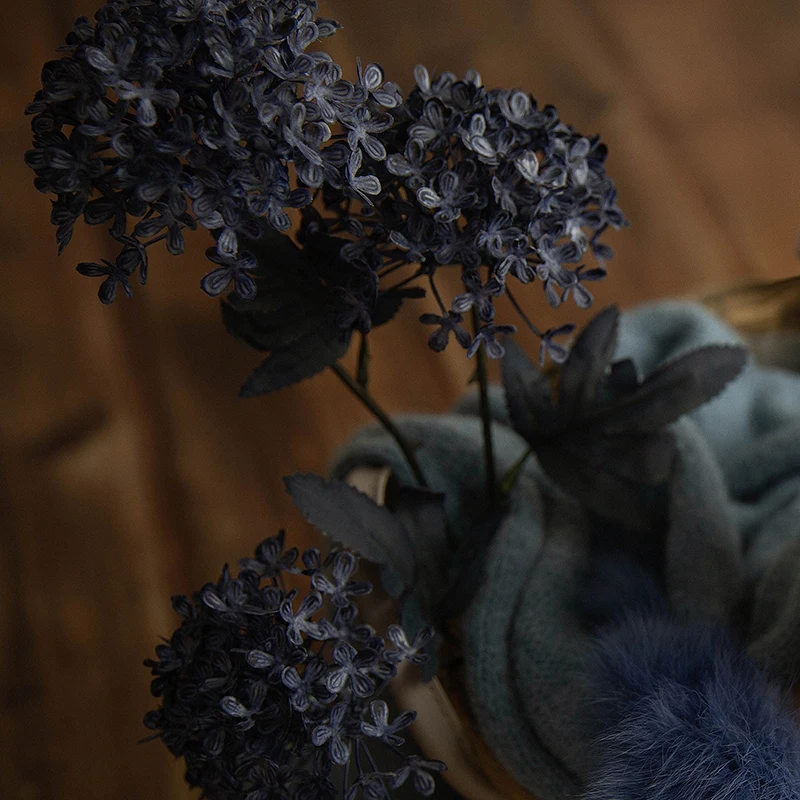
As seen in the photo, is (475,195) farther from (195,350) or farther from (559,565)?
(195,350)

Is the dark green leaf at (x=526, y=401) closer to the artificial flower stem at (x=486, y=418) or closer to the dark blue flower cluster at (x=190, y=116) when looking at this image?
the artificial flower stem at (x=486, y=418)

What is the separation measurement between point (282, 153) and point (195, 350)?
63 centimetres

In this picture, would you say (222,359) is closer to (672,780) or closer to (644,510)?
(644,510)

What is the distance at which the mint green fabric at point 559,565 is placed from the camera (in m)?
0.48

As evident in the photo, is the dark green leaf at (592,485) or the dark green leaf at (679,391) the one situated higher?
the dark green leaf at (679,391)

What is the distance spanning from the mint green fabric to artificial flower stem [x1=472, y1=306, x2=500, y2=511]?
2 cm

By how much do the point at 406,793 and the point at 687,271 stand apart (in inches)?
25.5

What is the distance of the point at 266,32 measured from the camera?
0.30 metres

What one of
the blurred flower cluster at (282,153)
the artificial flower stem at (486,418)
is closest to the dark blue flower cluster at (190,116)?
the blurred flower cluster at (282,153)

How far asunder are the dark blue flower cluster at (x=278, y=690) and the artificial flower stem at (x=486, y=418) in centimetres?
10

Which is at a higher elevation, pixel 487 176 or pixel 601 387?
pixel 487 176

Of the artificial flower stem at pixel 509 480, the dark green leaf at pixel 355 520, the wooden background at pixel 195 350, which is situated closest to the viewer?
the dark green leaf at pixel 355 520

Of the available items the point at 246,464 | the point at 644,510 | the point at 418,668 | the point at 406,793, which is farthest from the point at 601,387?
the point at 246,464

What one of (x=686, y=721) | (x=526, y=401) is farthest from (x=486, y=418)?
(x=686, y=721)
